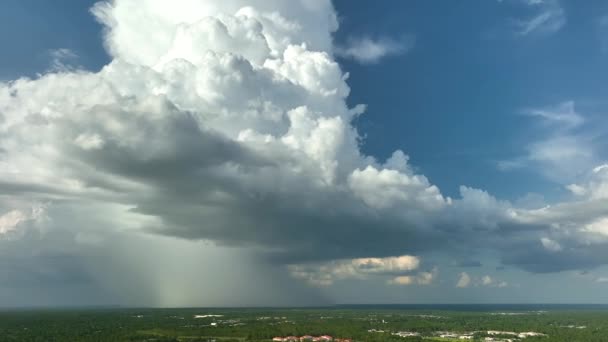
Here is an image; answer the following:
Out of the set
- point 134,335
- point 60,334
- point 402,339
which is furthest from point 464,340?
point 60,334

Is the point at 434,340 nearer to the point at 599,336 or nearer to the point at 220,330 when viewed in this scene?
the point at 599,336

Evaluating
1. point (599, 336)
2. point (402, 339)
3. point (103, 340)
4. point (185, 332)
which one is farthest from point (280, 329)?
point (599, 336)

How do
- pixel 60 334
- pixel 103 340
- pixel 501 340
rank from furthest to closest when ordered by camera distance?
pixel 60 334, pixel 501 340, pixel 103 340

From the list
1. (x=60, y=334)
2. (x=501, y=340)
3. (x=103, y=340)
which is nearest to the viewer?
(x=103, y=340)

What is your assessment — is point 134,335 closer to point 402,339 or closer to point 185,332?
point 185,332

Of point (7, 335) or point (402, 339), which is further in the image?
point (7, 335)

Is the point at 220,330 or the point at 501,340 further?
the point at 220,330

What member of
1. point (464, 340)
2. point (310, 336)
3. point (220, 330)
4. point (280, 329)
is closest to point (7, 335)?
point (220, 330)

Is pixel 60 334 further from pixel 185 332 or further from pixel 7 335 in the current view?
pixel 185 332
